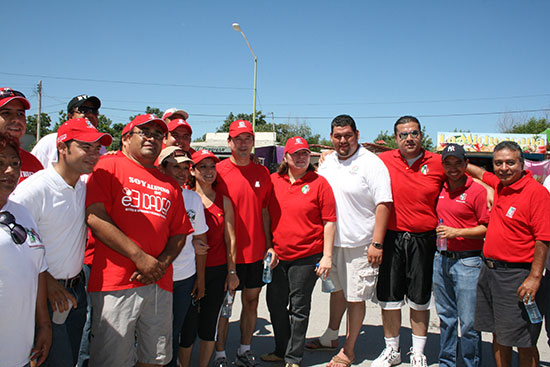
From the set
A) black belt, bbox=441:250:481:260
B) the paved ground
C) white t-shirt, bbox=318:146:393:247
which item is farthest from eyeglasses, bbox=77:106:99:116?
black belt, bbox=441:250:481:260

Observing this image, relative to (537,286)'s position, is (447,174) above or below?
above

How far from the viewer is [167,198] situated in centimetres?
272

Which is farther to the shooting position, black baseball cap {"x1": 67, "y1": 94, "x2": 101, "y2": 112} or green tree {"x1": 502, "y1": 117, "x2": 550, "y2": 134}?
green tree {"x1": 502, "y1": 117, "x2": 550, "y2": 134}

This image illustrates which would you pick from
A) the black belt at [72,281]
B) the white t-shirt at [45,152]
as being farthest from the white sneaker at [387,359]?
the white t-shirt at [45,152]

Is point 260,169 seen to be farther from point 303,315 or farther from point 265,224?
point 303,315

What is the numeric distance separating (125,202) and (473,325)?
3.25m

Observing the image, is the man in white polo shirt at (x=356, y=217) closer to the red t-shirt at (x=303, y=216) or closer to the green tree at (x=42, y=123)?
the red t-shirt at (x=303, y=216)

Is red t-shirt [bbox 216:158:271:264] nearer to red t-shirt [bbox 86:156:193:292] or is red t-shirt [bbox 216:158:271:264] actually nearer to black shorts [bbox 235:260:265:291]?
black shorts [bbox 235:260:265:291]

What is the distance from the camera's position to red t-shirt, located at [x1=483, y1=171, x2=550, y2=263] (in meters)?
3.06

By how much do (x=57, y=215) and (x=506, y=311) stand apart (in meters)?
3.61

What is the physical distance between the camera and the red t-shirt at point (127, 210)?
2535 millimetres

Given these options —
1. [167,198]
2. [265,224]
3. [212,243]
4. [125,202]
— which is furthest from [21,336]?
[265,224]

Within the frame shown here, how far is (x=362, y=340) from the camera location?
4.61m

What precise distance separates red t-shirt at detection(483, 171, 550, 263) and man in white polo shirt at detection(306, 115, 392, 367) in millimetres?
973
